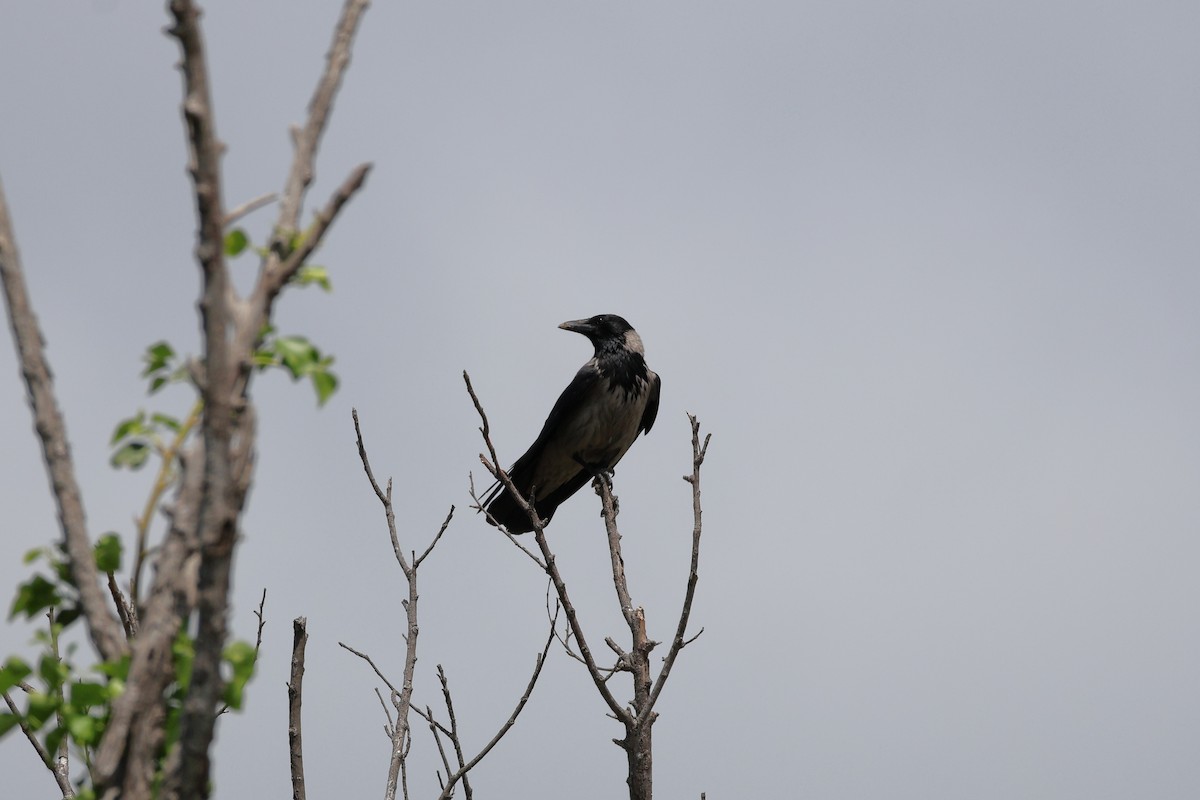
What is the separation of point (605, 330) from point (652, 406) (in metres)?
0.85

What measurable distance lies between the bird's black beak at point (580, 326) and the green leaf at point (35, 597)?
911cm

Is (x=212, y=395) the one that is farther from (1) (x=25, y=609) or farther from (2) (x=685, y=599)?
(2) (x=685, y=599)

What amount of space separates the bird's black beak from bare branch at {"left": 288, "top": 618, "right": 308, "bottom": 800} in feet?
23.2

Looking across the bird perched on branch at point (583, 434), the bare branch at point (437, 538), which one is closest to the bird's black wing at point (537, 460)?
the bird perched on branch at point (583, 434)

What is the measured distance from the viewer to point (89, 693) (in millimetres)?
1709

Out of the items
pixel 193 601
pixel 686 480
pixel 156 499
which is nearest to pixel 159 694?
pixel 193 601

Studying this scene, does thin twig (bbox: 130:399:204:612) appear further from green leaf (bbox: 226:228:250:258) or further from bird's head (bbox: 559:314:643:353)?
bird's head (bbox: 559:314:643:353)

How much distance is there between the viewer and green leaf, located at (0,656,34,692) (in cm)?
182

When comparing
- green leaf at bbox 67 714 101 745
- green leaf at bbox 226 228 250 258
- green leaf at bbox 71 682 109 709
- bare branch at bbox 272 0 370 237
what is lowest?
green leaf at bbox 67 714 101 745

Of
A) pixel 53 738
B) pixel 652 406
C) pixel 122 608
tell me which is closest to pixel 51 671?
pixel 53 738

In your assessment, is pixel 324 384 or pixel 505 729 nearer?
pixel 324 384

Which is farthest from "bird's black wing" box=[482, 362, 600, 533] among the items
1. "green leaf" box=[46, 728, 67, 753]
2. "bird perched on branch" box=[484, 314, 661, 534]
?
"green leaf" box=[46, 728, 67, 753]

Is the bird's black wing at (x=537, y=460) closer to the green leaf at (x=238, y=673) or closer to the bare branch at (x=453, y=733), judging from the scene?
the bare branch at (x=453, y=733)

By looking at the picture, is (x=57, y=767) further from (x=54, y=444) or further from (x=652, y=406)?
(x=652, y=406)
